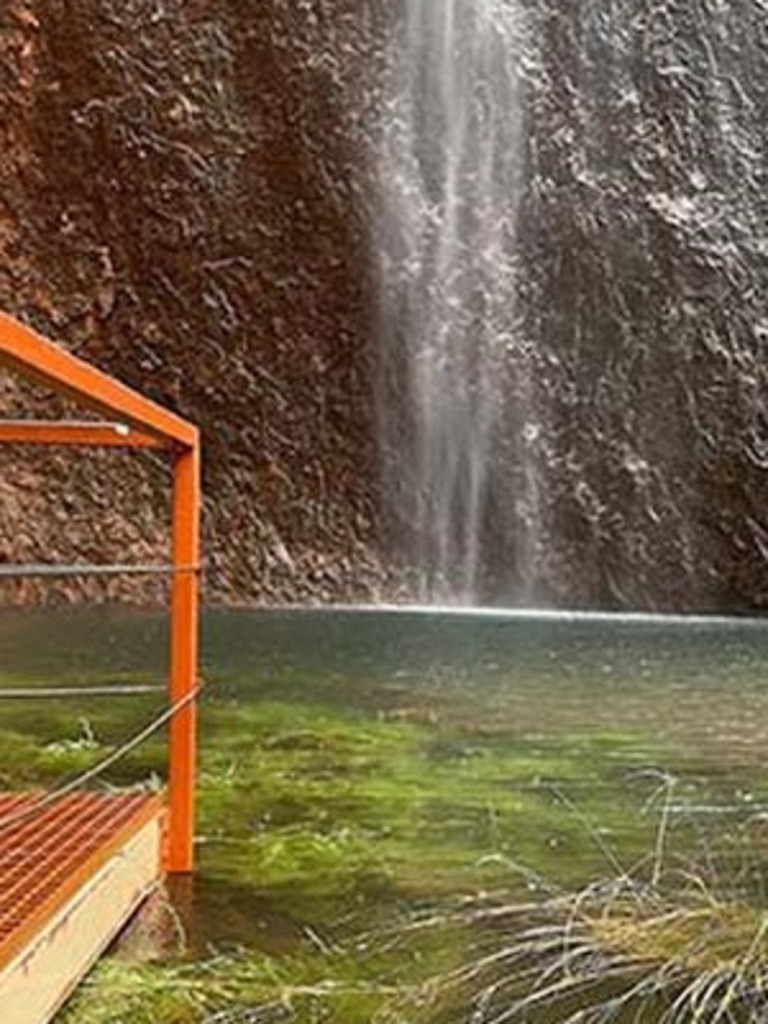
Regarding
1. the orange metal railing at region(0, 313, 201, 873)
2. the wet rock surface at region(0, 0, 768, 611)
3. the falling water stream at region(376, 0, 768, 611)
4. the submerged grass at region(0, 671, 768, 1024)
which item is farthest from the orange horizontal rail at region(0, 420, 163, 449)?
the falling water stream at region(376, 0, 768, 611)

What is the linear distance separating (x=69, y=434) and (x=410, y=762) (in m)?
1.27

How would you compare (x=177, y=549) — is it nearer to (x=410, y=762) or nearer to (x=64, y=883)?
(x=64, y=883)

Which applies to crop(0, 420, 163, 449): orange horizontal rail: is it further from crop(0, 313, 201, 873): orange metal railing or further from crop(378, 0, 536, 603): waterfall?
crop(378, 0, 536, 603): waterfall

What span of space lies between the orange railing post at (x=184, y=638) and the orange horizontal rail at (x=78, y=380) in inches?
2.5

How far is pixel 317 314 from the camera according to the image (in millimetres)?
10219

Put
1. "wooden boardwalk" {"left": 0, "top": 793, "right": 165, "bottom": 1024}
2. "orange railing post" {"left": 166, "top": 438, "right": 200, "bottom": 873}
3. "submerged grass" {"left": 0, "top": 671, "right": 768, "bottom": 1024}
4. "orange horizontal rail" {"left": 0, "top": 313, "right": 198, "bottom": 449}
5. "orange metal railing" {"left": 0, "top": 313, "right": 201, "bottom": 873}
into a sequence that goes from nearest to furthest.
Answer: "orange horizontal rail" {"left": 0, "top": 313, "right": 198, "bottom": 449}, "wooden boardwalk" {"left": 0, "top": 793, "right": 165, "bottom": 1024}, "submerged grass" {"left": 0, "top": 671, "right": 768, "bottom": 1024}, "orange metal railing" {"left": 0, "top": 313, "right": 201, "bottom": 873}, "orange railing post" {"left": 166, "top": 438, "right": 200, "bottom": 873}

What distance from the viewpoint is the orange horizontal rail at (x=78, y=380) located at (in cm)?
121

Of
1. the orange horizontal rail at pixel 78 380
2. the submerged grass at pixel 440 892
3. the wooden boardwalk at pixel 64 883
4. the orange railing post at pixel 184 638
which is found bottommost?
the submerged grass at pixel 440 892

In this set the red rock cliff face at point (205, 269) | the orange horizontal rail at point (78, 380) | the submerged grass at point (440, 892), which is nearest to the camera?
the orange horizontal rail at point (78, 380)

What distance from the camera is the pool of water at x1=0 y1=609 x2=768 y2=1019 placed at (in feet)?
6.86

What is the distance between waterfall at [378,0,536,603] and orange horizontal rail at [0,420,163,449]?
7.71m

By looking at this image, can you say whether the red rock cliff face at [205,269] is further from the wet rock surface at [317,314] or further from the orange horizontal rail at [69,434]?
the orange horizontal rail at [69,434]

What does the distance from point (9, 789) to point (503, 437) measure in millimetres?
7811

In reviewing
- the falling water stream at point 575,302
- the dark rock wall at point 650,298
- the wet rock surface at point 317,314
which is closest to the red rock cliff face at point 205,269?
the wet rock surface at point 317,314
